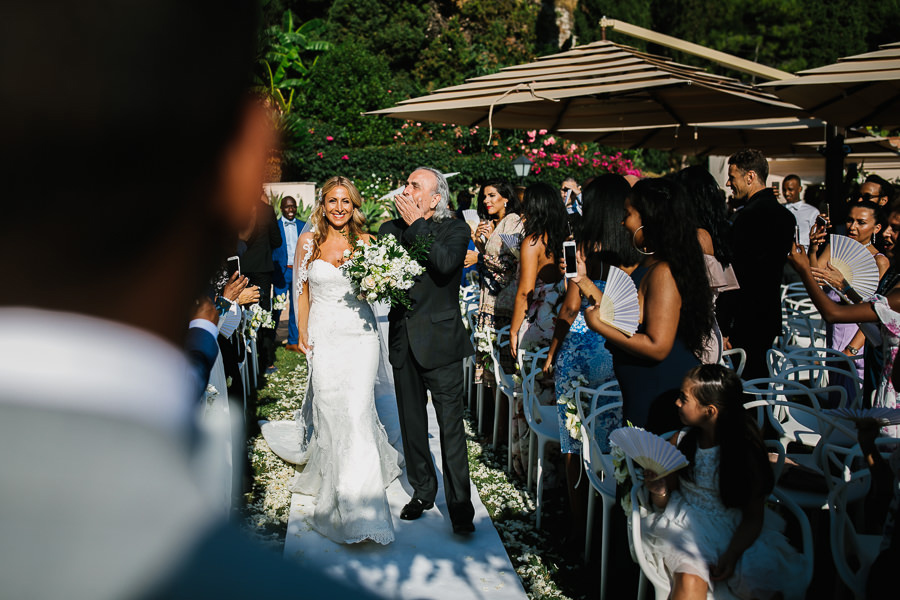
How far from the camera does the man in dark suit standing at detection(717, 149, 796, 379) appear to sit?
17.4 feet

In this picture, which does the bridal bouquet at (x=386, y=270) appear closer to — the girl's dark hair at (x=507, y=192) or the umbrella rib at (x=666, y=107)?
the girl's dark hair at (x=507, y=192)

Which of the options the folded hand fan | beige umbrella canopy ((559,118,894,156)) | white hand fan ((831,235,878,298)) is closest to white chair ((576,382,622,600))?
white hand fan ((831,235,878,298))

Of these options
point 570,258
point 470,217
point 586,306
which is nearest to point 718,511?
point 570,258

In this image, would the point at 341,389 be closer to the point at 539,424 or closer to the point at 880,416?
the point at 539,424

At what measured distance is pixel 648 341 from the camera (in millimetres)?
3484

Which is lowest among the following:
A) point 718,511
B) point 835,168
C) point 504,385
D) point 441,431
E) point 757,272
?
point 441,431

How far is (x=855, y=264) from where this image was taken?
15.5 ft

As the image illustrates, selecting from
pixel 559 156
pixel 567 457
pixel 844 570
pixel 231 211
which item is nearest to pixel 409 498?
pixel 567 457

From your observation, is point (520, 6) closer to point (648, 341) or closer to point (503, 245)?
point (503, 245)

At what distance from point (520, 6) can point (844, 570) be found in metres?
29.5

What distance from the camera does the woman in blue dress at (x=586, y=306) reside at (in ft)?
14.6

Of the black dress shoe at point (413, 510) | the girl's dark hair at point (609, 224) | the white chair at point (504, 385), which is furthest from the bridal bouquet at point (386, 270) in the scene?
the black dress shoe at point (413, 510)

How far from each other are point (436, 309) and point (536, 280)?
1037 mm

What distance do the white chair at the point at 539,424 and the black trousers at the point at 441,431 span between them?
43cm
